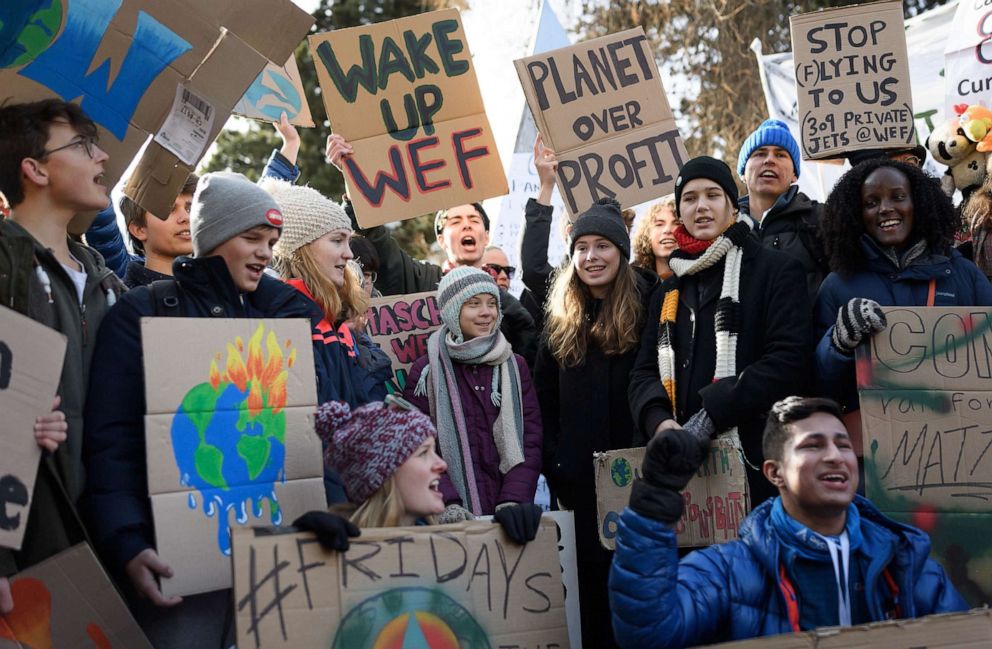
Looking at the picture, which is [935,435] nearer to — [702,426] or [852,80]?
[702,426]

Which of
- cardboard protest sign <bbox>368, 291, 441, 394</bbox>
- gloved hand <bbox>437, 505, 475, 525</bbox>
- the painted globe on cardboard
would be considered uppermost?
the painted globe on cardboard

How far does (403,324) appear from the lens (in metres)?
6.18

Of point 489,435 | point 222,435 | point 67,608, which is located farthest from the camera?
point 489,435

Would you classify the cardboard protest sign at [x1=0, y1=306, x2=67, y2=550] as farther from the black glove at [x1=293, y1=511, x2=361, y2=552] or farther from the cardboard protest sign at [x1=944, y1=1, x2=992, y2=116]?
the cardboard protest sign at [x1=944, y1=1, x2=992, y2=116]

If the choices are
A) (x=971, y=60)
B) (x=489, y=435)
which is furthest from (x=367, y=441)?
(x=971, y=60)

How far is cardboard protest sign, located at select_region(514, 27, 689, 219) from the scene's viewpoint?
6473mm

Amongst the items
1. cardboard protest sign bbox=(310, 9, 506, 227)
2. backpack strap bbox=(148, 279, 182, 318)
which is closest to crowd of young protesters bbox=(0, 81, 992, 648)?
backpack strap bbox=(148, 279, 182, 318)

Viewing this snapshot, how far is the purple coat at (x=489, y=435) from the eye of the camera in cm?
528

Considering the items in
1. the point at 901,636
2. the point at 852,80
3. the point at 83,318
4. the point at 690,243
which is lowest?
the point at 901,636

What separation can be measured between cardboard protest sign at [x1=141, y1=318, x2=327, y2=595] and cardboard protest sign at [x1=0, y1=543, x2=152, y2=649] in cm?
18

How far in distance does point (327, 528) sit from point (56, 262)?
1.31 m

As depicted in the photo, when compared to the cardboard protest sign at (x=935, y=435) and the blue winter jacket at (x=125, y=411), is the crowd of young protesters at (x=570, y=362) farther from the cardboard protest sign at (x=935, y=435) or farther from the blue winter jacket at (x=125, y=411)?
the cardboard protest sign at (x=935, y=435)

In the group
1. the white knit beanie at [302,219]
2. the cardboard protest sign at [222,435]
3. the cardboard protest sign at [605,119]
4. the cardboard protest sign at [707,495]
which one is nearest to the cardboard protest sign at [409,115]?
the cardboard protest sign at [605,119]

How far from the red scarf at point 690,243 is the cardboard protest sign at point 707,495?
800mm
